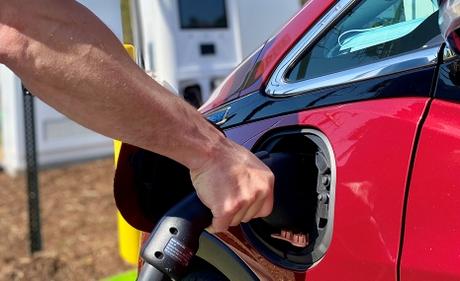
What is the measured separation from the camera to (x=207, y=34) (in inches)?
209

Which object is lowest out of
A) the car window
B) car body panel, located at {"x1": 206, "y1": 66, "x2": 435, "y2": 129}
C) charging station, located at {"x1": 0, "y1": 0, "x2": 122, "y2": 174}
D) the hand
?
charging station, located at {"x1": 0, "y1": 0, "x2": 122, "y2": 174}

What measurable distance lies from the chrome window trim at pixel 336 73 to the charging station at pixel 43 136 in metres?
5.74

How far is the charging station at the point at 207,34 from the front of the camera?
4.77 meters

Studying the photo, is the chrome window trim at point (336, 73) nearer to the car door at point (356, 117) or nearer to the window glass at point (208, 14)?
the car door at point (356, 117)

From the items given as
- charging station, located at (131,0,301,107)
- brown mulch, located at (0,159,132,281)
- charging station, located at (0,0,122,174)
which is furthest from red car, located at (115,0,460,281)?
charging station, located at (0,0,122,174)

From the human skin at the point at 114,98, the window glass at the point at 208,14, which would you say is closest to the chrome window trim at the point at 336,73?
the human skin at the point at 114,98

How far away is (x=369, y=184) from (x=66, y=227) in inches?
199

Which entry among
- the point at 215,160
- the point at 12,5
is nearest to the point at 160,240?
the point at 215,160

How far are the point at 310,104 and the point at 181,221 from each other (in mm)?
438

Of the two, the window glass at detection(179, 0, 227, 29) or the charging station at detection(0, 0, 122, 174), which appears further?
the charging station at detection(0, 0, 122, 174)

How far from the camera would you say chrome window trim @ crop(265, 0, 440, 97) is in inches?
58.4

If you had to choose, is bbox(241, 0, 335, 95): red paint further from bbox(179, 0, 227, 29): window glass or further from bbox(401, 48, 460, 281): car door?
bbox(179, 0, 227, 29): window glass

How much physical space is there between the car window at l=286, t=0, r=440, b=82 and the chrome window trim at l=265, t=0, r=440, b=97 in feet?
0.06

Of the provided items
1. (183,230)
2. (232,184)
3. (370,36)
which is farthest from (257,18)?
(232,184)
